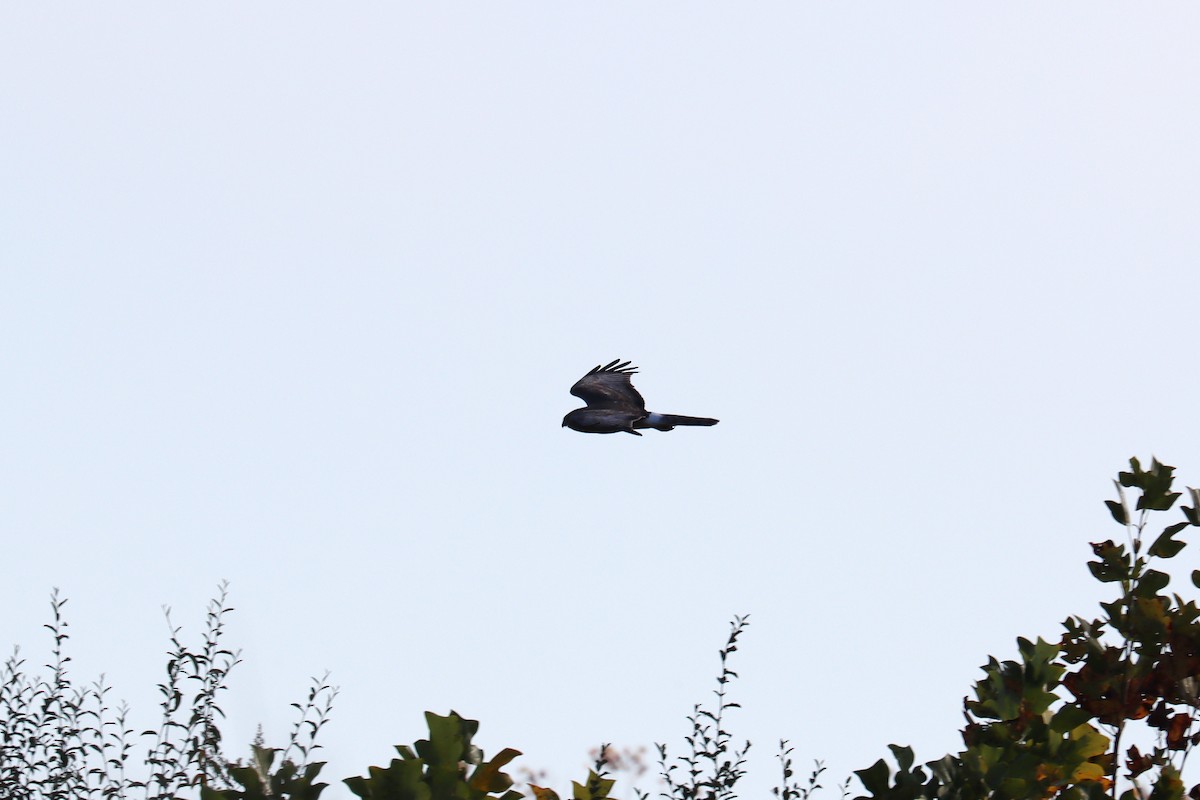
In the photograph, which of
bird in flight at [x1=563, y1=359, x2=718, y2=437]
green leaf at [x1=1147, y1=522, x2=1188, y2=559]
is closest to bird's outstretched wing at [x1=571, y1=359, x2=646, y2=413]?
bird in flight at [x1=563, y1=359, x2=718, y2=437]

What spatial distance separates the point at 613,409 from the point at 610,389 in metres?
0.73

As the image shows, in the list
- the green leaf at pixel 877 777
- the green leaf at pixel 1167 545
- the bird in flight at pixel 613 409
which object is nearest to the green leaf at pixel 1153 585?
the green leaf at pixel 1167 545

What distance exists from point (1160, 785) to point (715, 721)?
6.11 meters

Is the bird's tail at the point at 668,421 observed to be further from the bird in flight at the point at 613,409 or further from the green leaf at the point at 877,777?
the green leaf at the point at 877,777

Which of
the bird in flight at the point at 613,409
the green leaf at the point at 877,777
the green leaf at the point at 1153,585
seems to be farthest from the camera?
the bird in flight at the point at 613,409

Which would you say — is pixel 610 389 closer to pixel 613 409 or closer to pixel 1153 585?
pixel 613 409

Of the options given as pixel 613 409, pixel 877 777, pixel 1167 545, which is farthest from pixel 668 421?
pixel 877 777

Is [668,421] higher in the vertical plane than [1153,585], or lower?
higher

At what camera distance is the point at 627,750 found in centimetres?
1075

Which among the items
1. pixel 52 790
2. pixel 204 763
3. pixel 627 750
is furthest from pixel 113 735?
pixel 627 750

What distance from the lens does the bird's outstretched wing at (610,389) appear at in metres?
20.1

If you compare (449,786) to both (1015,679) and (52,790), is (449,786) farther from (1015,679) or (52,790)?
(52,790)

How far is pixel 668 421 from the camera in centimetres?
1948

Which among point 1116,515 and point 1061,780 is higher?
point 1116,515
